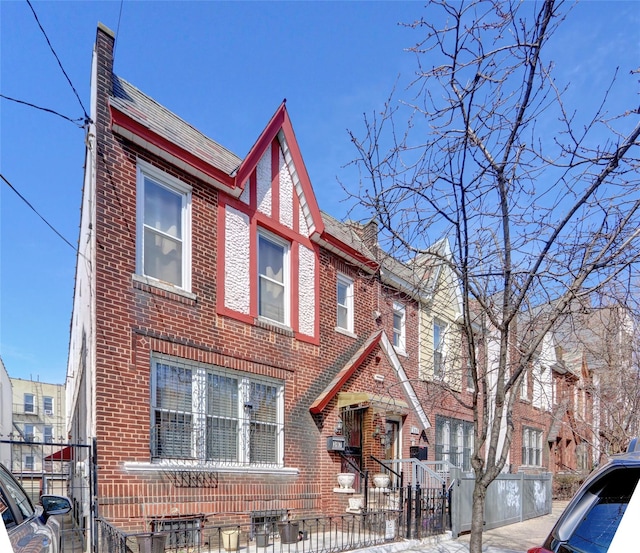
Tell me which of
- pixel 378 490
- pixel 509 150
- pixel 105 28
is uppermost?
pixel 105 28

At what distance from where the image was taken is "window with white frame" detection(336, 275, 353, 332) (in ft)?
46.7

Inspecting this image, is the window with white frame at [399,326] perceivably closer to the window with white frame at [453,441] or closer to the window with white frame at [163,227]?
the window with white frame at [453,441]

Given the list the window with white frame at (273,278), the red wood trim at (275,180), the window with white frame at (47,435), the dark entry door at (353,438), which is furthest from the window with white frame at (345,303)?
the window with white frame at (47,435)

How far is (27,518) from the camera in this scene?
14.6 feet

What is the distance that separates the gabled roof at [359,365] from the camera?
12.2 meters

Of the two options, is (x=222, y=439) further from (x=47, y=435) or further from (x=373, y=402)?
(x=47, y=435)

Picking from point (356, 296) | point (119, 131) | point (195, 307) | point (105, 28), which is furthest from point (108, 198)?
point (356, 296)

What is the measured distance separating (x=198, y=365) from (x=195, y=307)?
3.35 ft

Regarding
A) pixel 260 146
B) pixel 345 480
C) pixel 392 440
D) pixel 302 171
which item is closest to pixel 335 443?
pixel 345 480

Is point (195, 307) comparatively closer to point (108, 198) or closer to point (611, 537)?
point (108, 198)

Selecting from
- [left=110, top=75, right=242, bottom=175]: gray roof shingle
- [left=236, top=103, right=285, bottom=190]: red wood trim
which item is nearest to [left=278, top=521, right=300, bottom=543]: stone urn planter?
[left=236, top=103, right=285, bottom=190]: red wood trim

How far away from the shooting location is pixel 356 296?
48.1 ft

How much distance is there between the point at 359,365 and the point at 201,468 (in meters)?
5.24

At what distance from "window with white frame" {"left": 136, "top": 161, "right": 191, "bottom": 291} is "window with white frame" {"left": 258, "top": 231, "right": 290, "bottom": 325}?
6.71ft
